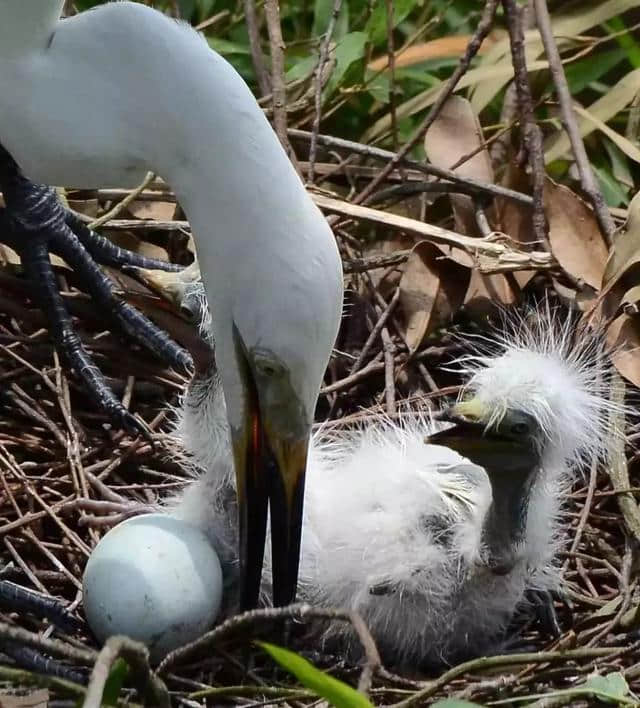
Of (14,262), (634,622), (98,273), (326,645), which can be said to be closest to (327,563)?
(326,645)

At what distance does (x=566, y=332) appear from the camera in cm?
193

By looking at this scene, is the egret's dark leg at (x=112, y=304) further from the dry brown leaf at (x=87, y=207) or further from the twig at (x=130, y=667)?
the twig at (x=130, y=667)

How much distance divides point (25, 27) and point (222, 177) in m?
0.40

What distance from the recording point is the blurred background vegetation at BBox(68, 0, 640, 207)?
2.64 m

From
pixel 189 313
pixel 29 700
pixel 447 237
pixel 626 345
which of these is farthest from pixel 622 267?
pixel 29 700

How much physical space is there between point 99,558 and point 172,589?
0.10 metres

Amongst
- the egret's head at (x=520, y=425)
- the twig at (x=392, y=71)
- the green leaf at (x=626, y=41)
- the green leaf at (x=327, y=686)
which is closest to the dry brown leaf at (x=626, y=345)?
the egret's head at (x=520, y=425)

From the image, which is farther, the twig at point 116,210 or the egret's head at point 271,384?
the twig at point 116,210

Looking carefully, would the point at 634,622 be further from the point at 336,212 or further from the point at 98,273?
the point at 98,273

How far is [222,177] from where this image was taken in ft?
4.91

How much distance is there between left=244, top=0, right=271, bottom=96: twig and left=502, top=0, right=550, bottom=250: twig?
46 centimetres

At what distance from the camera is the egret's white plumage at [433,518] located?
1754 millimetres

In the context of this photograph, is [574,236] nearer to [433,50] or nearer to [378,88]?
[378,88]

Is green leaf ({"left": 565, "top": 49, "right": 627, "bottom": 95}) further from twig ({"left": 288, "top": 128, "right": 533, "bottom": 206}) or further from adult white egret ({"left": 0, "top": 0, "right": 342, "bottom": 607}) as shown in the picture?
adult white egret ({"left": 0, "top": 0, "right": 342, "bottom": 607})
